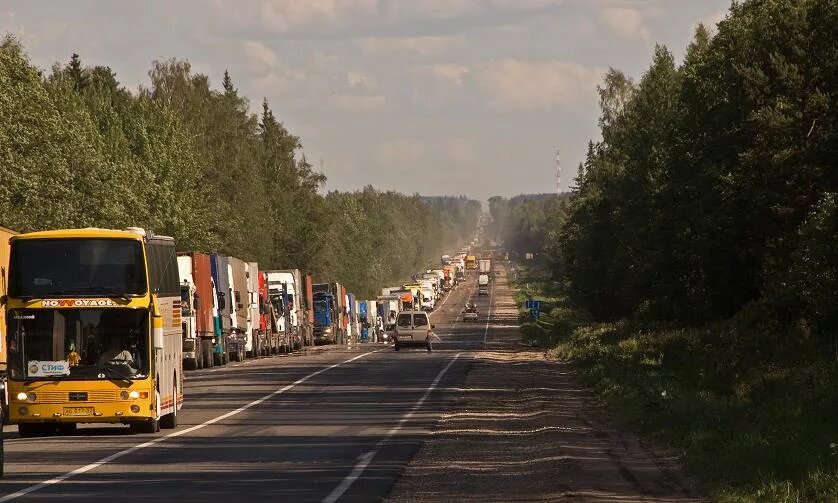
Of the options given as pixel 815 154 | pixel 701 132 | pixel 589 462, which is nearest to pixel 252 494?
pixel 589 462

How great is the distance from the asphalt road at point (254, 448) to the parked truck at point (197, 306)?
6664mm

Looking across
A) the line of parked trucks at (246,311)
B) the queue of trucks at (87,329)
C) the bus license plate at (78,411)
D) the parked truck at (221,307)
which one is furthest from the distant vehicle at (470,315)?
the bus license plate at (78,411)

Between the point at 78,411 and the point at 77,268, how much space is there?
248 cm

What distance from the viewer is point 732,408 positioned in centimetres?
2889

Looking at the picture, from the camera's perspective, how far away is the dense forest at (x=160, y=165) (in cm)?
6619

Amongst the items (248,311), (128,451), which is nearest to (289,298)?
(248,311)

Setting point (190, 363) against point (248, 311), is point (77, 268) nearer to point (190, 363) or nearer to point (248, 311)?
point (190, 363)

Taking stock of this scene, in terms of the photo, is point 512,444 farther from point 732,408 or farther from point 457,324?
point 457,324

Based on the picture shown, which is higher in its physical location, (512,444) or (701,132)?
(701,132)

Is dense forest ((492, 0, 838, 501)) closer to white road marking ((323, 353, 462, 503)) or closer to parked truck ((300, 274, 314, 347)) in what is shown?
white road marking ((323, 353, 462, 503))

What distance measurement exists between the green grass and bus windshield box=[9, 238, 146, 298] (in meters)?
9.32

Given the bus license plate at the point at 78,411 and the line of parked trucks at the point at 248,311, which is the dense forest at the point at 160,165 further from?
the bus license plate at the point at 78,411

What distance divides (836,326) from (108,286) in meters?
20.3

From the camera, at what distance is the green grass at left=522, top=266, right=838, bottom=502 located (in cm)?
1848
